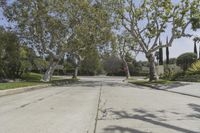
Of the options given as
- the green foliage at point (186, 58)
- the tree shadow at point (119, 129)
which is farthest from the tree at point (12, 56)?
the tree shadow at point (119, 129)

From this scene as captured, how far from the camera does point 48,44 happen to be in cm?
4916

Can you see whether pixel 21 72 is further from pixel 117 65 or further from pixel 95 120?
pixel 117 65

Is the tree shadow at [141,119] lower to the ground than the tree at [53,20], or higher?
lower

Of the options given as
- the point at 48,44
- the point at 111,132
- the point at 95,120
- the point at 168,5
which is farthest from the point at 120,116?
the point at 48,44

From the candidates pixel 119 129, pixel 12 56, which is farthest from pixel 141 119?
pixel 12 56

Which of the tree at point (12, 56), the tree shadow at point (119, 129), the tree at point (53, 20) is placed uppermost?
the tree at point (53, 20)

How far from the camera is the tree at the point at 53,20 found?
4534cm

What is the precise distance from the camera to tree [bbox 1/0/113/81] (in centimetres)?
4534

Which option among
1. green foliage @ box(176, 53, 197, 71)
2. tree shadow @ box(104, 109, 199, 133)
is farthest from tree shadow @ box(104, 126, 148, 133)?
green foliage @ box(176, 53, 197, 71)

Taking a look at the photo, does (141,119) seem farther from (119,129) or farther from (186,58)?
(186,58)

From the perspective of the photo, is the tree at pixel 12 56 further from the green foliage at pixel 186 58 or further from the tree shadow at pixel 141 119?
the tree shadow at pixel 141 119

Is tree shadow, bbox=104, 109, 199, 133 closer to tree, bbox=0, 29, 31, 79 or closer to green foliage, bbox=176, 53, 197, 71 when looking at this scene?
tree, bbox=0, 29, 31, 79

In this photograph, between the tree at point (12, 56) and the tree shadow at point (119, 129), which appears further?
the tree at point (12, 56)

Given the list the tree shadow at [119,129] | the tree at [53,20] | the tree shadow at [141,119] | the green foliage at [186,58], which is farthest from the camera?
the green foliage at [186,58]
